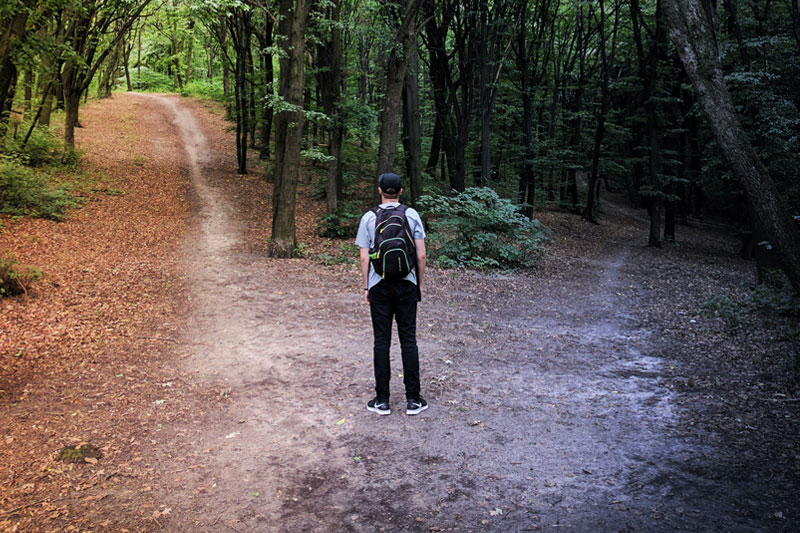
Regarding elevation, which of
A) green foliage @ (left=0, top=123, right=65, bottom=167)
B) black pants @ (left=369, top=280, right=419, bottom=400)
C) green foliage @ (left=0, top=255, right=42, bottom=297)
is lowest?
green foliage @ (left=0, top=255, right=42, bottom=297)

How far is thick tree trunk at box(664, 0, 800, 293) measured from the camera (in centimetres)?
563

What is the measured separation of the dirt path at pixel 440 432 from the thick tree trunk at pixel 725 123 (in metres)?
2.02

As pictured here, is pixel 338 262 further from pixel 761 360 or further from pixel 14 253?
pixel 761 360

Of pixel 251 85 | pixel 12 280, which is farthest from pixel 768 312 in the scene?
pixel 251 85

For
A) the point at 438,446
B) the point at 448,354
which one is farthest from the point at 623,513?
the point at 448,354

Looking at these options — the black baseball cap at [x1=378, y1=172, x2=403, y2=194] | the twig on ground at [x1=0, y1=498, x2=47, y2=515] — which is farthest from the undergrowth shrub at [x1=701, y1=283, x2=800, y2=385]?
the twig on ground at [x1=0, y1=498, x2=47, y2=515]

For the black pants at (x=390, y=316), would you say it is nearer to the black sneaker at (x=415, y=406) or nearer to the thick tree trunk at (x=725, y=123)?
the black sneaker at (x=415, y=406)

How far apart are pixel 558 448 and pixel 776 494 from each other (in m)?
1.46

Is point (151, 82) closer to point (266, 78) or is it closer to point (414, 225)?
point (266, 78)

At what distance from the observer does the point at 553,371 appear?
6.36 meters

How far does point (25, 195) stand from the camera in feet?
45.4

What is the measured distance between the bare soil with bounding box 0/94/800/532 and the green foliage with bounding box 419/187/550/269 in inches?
104

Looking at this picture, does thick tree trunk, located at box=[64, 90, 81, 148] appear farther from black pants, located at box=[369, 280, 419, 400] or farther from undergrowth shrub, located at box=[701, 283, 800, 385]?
undergrowth shrub, located at box=[701, 283, 800, 385]

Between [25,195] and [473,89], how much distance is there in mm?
13832
